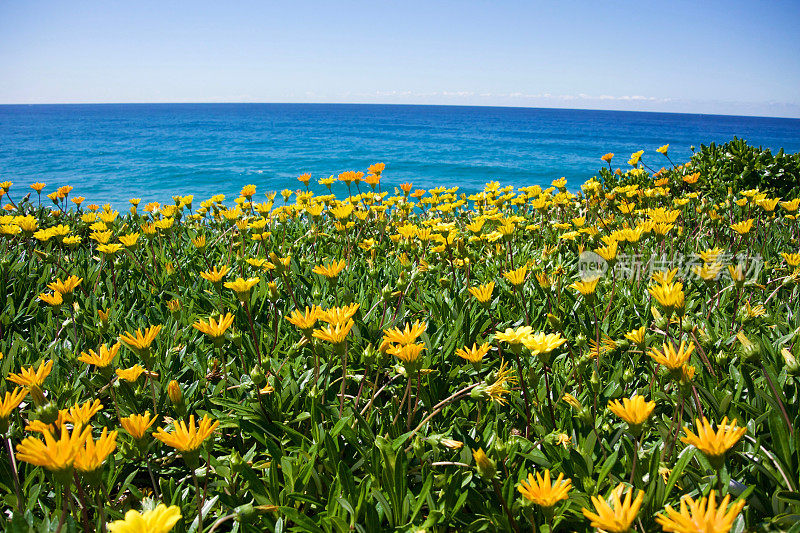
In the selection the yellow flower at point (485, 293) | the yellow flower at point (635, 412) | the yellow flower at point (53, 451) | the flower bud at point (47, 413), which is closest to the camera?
the yellow flower at point (53, 451)

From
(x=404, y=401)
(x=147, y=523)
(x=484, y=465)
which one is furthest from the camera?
(x=404, y=401)

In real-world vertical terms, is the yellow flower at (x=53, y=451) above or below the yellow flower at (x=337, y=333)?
below

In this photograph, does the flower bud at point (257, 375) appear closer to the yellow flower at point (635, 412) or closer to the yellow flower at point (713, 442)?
the yellow flower at point (635, 412)

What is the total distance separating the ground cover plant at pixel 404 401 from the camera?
1.09 meters

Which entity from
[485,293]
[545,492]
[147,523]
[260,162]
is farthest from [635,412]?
[260,162]

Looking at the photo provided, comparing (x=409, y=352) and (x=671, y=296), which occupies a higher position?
(x=671, y=296)

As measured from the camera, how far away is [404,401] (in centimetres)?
165

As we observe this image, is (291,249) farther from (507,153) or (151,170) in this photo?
(507,153)

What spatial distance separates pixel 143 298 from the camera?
2.60 meters

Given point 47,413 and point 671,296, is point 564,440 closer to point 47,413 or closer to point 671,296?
point 671,296

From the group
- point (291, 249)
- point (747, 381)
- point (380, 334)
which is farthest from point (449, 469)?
point (291, 249)

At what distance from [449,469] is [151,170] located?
24584mm

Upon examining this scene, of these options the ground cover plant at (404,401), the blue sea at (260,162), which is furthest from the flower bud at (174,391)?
the blue sea at (260,162)

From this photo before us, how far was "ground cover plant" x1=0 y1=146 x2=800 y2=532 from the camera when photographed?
1.09 meters
